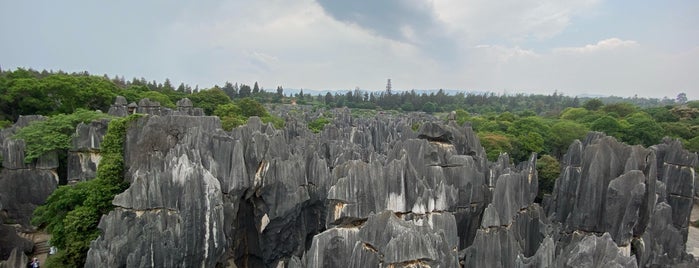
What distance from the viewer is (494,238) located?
13719 mm

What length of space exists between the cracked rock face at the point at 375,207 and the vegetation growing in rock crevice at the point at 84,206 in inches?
19.1

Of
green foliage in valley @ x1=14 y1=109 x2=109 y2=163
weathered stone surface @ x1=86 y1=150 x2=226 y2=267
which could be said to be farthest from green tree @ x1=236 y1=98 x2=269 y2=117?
weathered stone surface @ x1=86 y1=150 x2=226 y2=267

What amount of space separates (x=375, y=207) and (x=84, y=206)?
10.3 metres

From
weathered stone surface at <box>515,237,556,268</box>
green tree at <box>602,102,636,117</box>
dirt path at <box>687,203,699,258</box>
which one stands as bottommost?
dirt path at <box>687,203,699,258</box>

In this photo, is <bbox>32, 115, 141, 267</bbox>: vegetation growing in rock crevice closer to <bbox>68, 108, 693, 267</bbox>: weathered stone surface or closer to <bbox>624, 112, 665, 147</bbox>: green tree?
<bbox>68, 108, 693, 267</bbox>: weathered stone surface

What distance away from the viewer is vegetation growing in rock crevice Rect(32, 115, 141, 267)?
15.0 m

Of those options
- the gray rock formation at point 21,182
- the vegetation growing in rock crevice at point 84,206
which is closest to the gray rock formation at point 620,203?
the vegetation growing in rock crevice at point 84,206

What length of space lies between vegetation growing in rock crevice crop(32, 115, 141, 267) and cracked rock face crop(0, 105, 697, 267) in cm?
48

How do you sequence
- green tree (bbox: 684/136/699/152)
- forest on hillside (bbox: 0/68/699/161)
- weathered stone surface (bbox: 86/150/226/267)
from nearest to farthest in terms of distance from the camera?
weathered stone surface (bbox: 86/150/226/267) < forest on hillside (bbox: 0/68/699/161) < green tree (bbox: 684/136/699/152)

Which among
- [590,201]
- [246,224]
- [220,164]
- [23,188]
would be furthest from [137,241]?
[590,201]

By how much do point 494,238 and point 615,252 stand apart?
4.43 metres

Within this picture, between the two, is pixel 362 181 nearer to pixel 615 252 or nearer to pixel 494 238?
pixel 494 238

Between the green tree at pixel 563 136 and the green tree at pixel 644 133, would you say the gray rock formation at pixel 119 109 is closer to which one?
the green tree at pixel 563 136

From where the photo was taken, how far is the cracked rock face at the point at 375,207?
12.1 metres
